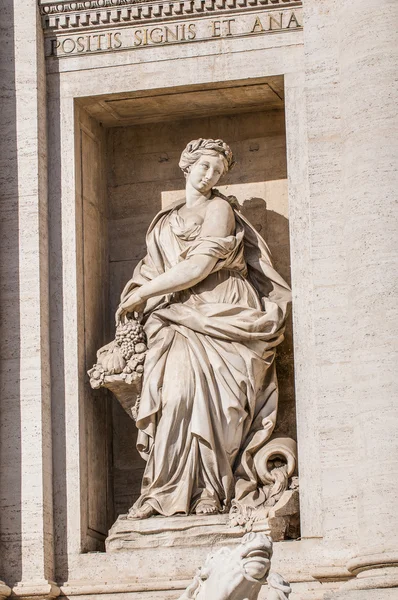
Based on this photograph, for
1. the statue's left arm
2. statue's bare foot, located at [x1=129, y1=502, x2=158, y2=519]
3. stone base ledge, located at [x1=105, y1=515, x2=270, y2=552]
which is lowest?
stone base ledge, located at [x1=105, y1=515, x2=270, y2=552]

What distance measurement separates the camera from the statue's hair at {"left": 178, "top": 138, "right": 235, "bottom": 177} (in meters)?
15.7

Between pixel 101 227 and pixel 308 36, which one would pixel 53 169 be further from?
pixel 308 36

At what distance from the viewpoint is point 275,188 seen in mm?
16297

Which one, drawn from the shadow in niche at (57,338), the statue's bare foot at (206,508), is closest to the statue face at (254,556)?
the statue's bare foot at (206,508)

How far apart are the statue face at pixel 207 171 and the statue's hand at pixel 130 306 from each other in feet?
3.31

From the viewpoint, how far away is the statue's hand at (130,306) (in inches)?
611

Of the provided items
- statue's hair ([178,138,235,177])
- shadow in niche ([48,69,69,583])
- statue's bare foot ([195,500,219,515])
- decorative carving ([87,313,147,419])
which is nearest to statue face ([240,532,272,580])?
statue's bare foot ([195,500,219,515])

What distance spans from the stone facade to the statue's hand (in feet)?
1.06

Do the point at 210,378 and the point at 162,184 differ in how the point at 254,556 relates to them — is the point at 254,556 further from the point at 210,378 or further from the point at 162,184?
the point at 162,184

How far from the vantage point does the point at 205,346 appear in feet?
50.3

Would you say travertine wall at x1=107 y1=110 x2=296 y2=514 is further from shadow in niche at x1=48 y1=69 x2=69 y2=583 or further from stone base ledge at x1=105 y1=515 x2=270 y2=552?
stone base ledge at x1=105 y1=515 x2=270 y2=552

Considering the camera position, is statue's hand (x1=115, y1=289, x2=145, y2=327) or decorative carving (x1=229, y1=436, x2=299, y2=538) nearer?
decorative carving (x1=229, y1=436, x2=299, y2=538)

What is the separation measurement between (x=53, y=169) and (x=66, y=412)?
1989mm

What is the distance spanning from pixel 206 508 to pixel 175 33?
3810 millimetres
